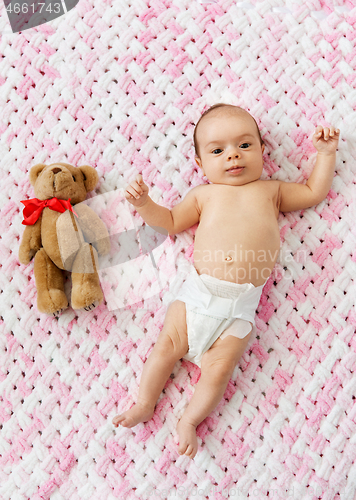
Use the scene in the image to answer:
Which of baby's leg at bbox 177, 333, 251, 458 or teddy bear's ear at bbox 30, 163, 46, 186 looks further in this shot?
teddy bear's ear at bbox 30, 163, 46, 186

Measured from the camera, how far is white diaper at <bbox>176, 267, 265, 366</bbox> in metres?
1.13

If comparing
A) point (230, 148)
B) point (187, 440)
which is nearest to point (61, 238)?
point (230, 148)

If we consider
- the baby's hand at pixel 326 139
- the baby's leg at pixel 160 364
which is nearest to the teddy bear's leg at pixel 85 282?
the baby's leg at pixel 160 364

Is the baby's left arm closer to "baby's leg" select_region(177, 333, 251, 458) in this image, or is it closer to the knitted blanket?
the knitted blanket

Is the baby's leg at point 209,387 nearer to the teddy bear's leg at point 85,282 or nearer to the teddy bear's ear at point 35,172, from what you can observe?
the teddy bear's leg at point 85,282

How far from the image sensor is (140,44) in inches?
52.2

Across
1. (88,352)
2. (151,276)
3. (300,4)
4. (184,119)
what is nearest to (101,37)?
(184,119)

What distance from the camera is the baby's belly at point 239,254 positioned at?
1.15m

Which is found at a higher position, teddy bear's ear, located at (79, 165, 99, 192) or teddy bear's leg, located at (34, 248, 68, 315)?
teddy bear's ear, located at (79, 165, 99, 192)

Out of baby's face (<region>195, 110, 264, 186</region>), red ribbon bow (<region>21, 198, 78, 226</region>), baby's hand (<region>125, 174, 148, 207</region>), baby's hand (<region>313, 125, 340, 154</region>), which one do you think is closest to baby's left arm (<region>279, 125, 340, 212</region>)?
baby's hand (<region>313, 125, 340, 154</region>)

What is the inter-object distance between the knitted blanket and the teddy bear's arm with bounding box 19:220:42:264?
0.08 metres

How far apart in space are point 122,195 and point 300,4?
89 cm

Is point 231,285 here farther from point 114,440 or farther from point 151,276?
point 114,440

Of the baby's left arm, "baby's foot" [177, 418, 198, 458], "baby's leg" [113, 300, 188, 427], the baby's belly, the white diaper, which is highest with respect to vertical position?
the baby's left arm
